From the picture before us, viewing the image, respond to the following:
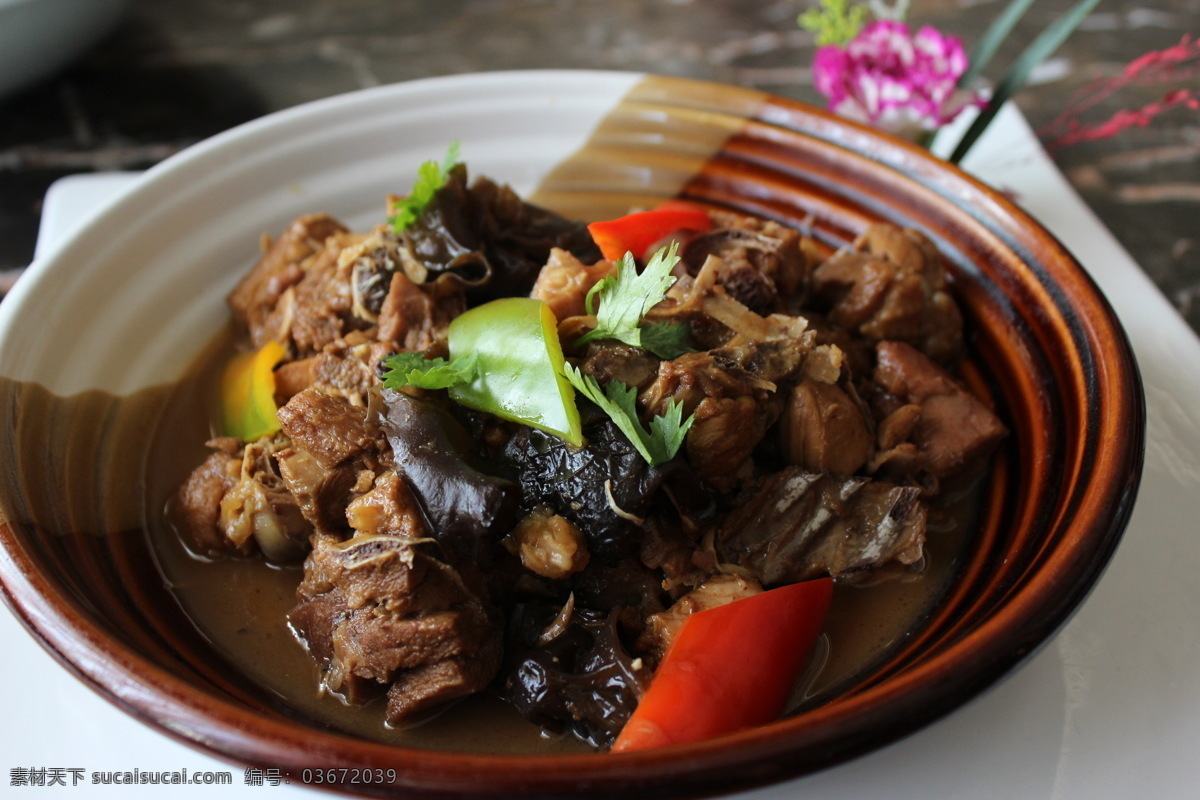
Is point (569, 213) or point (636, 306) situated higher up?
point (636, 306)

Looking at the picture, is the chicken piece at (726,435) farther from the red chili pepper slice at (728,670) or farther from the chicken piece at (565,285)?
the chicken piece at (565,285)

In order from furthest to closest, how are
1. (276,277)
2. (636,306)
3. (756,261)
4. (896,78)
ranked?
(896,78)
(276,277)
(756,261)
(636,306)

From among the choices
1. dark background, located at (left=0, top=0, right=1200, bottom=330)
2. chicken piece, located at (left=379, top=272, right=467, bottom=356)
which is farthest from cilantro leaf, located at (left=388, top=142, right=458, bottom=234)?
dark background, located at (left=0, top=0, right=1200, bottom=330)

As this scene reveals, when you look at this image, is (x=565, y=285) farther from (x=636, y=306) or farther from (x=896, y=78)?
(x=896, y=78)

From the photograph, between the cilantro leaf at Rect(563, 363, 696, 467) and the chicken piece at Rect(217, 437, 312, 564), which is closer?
the cilantro leaf at Rect(563, 363, 696, 467)

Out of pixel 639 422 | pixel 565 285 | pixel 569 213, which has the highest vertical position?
pixel 565 285

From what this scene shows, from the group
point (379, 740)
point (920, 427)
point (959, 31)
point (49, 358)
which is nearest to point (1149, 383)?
point (920, 427)

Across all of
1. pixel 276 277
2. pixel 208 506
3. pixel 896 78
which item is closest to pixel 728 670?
pixel 208 506

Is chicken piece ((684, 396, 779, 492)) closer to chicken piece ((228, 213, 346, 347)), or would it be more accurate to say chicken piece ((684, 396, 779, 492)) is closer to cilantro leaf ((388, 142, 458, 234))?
cilantro leaf ((388, 142, 458, 234))
